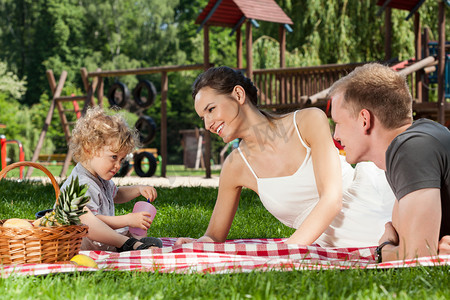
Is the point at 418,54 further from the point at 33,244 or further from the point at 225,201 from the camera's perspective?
the point at 33,244

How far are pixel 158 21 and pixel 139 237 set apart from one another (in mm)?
35360

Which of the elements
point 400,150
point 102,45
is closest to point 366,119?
point 400,150

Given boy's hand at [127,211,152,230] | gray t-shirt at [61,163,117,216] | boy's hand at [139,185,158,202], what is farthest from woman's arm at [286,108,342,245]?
gray t-shirt at [61,163,117,216]

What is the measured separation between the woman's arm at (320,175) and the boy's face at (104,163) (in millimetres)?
1158

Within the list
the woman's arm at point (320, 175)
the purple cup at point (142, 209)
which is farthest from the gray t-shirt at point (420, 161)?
the purple cup at point (142, 209)

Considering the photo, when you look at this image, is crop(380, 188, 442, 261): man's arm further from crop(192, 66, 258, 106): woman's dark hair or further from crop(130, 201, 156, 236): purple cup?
crop(130, 201, 156, 236): purple cup

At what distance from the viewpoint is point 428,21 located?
705 inches

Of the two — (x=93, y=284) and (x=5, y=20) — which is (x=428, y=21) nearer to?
(x=93, y=284)

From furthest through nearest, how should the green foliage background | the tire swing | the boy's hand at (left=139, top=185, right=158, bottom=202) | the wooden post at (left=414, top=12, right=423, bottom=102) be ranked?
the green foliage background < the tire swing < the wooden post at (left=414, top=12, right=423, bottom=102) < the boy's hand at (left=139, top=185, right=158, bottom=202)

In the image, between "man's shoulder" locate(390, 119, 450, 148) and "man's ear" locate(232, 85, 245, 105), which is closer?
"man's shoulder" locate(390, 119, 450, 148)

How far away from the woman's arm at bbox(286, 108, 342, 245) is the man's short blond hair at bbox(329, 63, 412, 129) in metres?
0.44

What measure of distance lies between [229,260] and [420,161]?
0.93 metres

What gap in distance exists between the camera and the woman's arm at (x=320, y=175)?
9.42 feet

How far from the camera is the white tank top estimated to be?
3094 mm
